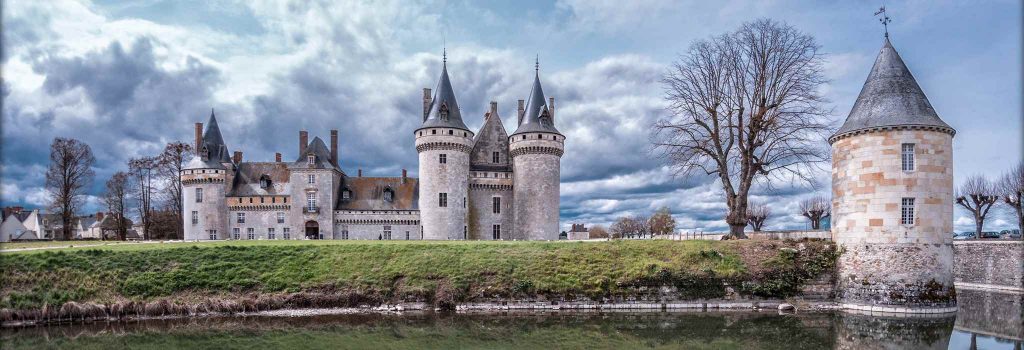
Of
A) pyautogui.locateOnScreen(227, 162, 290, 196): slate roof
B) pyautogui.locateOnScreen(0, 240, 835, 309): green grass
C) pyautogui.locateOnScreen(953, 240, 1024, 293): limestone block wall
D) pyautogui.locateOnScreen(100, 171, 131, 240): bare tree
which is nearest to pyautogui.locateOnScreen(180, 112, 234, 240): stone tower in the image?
pyautogui.locateOnScreen(227, 162, 290, 196): slate roof

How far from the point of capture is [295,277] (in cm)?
2367

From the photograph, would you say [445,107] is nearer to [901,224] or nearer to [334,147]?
[334,147]

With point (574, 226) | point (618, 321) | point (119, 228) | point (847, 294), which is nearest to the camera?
point (618, 321)

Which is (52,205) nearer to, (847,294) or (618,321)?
(618,321)

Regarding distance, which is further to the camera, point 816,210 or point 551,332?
point 816,210

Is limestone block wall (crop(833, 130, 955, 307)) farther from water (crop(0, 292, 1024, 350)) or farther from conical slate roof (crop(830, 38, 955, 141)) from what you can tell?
water (crop(0, 292, 1024, 350))

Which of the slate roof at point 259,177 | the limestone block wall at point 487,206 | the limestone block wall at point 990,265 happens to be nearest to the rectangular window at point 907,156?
the limestone block wall at point 990,265

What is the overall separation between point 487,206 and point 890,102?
983 inches

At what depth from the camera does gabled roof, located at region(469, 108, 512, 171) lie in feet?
136

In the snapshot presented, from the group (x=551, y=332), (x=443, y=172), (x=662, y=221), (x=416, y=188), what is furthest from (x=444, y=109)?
(x=662, y=221)

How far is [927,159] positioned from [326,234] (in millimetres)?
35025

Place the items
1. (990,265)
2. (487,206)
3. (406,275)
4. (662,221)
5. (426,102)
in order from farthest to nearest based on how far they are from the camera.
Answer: (662,221), (426,102), (487,206), (990,265), (406,275)

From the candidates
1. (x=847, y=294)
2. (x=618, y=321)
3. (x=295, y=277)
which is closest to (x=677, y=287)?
(x=618, y=321)

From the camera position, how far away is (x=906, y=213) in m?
20.8
